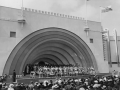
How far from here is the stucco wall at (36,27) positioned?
2464cm

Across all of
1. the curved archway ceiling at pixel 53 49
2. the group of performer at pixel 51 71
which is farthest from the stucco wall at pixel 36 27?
the group of performer at pixel 51 71

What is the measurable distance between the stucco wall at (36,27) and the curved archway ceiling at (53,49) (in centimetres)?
94

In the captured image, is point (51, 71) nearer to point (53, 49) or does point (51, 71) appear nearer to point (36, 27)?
point (36, 27)

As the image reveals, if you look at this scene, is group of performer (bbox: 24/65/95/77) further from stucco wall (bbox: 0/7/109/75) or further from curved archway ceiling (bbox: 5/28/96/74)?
stucco wall (bbox: 0/7/109/75)

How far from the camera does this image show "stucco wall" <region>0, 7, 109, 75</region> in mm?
24641

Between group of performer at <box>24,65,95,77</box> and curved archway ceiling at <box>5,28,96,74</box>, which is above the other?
curved archway ceiling at <box>5,28,96,74</box>

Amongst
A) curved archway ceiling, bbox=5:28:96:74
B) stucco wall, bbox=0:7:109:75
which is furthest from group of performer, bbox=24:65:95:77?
stucco wall, bbox=0:7:109:75

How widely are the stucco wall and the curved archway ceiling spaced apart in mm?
937

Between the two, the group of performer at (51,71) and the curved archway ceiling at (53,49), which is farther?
the curved archway ceiling at (53,49)

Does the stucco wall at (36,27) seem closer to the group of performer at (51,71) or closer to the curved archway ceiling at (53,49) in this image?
the curved archway ceiling at (53,49)

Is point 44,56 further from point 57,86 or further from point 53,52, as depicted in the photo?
point 57,86

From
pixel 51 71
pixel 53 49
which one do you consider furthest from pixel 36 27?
pixel 51 71

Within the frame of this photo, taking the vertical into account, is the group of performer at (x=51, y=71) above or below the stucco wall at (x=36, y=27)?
below

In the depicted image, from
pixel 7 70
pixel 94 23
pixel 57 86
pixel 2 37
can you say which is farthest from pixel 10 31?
pixel 94 23
